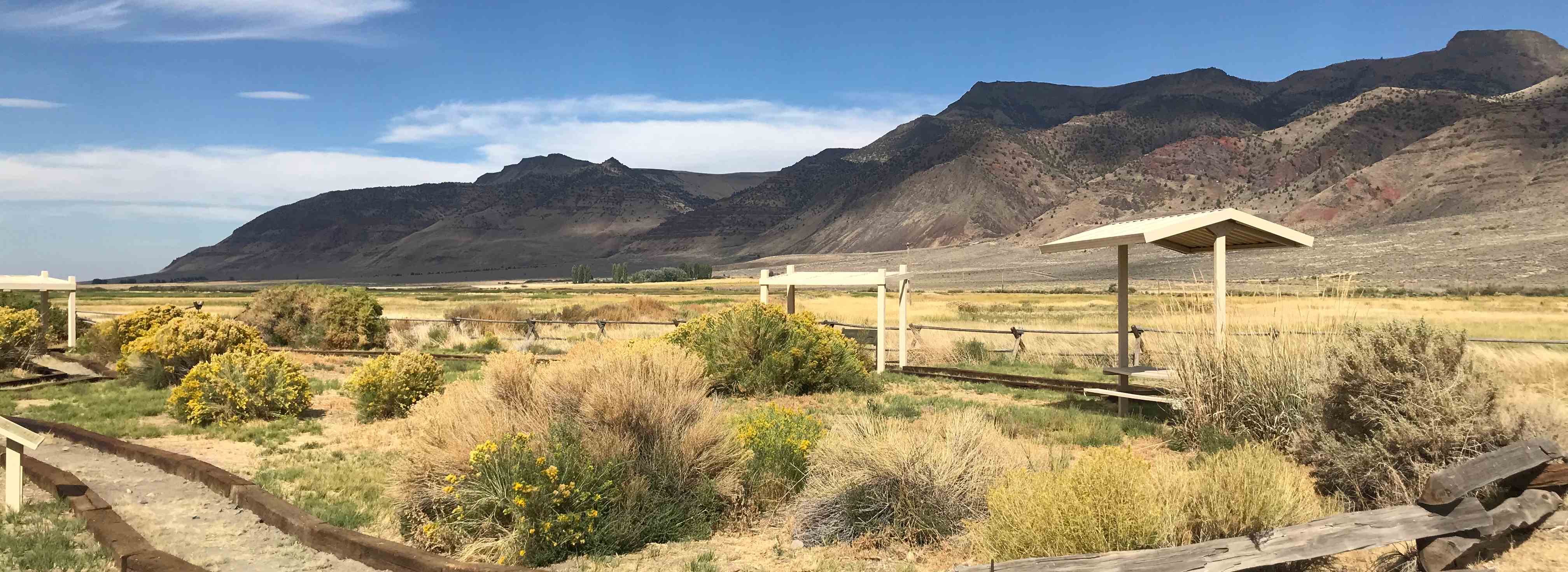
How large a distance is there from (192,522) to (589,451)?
2987 mm

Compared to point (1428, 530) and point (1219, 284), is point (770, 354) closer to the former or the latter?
point (1219, 284)

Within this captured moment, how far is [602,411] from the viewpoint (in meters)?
6.72

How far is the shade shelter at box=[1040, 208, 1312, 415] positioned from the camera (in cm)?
990

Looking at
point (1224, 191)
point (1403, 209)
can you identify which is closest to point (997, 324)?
point (1403, 209)

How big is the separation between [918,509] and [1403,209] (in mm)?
92233

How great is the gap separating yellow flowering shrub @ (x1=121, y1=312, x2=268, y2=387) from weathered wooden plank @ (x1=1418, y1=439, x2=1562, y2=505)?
46.0ft

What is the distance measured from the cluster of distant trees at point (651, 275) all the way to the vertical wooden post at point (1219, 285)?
278ft

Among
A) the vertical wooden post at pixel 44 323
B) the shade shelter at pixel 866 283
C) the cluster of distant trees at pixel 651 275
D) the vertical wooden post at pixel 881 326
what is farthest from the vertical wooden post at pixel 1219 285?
the cluster of distant trees at pixel 651 275

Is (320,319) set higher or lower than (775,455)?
higher

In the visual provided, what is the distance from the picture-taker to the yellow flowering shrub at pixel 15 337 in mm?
16594

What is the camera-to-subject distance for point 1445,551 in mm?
5219

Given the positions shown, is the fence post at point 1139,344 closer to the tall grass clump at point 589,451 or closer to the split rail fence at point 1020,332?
the split rail fence at point 1020,332

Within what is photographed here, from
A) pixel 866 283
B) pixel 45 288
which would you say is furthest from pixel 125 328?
pixel 866 283

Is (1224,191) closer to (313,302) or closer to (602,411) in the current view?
(313,302)
